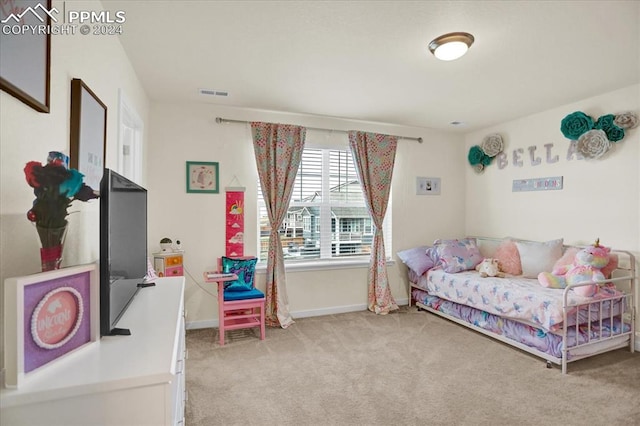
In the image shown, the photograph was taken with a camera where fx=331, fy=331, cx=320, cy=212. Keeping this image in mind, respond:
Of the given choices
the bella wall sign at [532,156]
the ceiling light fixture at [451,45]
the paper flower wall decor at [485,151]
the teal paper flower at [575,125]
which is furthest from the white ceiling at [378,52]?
the paper flower wall decor at [485,151]

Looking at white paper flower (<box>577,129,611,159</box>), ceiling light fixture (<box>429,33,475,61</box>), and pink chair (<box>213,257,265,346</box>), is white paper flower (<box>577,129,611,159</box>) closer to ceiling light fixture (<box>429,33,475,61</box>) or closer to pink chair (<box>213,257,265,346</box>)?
ceiling light fixture (<box>429,33,475,61</box>)

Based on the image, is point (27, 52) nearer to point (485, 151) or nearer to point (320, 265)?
point (320, 265)

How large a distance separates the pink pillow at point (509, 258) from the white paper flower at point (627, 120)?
1.56 metres

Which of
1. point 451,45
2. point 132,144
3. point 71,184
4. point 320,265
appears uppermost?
point 451,45

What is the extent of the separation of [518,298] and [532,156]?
195 cm

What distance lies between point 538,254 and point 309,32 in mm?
3281

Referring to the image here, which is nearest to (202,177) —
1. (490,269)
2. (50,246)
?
(50,246)

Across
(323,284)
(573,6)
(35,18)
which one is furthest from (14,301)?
(323,284)

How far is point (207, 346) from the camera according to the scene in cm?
315

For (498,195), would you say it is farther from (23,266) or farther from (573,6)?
(23,266)

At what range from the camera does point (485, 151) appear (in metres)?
4.57

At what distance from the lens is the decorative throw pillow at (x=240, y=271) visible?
11.6ft

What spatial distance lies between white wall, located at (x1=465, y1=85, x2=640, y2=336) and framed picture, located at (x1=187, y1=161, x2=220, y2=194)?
3.64 meters

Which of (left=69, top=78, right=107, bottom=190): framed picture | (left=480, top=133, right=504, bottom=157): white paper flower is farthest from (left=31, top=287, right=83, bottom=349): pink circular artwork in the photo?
(left=480, top=133, right=504, bottom=157): white paper flower
